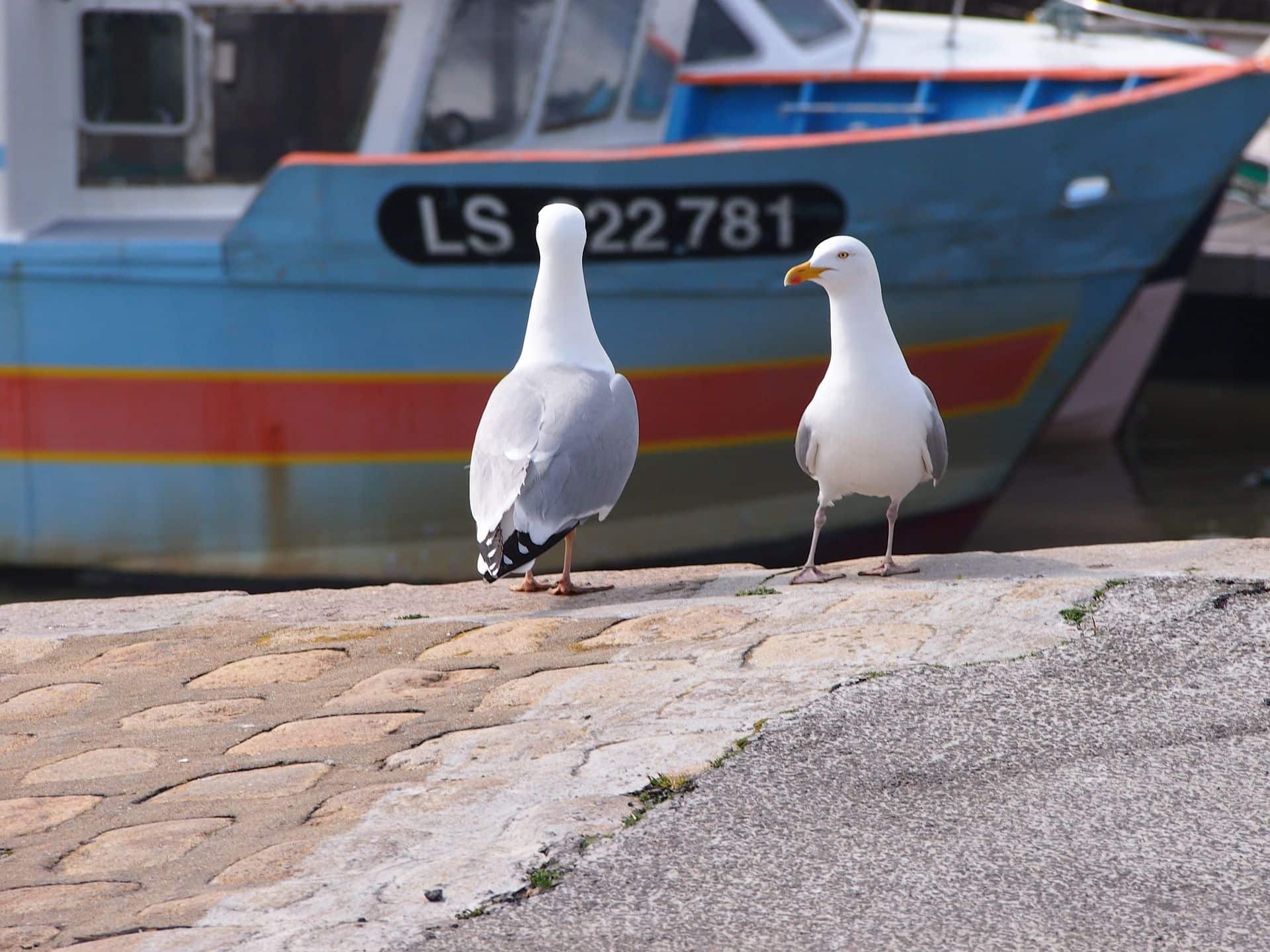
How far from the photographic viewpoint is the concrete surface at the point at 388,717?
90.7 inches

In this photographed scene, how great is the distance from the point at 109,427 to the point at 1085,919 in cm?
562

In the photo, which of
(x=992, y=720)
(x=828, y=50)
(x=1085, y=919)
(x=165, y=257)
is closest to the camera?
(x=1085, y=919)

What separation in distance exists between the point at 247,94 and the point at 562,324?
350cm

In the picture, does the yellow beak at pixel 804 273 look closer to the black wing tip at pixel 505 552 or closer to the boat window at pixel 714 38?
the black wing tip at pixel 505 552

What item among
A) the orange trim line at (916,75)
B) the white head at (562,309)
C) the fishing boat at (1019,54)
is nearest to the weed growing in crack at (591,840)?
the white head at (562,309)

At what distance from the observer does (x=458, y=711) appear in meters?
3.05

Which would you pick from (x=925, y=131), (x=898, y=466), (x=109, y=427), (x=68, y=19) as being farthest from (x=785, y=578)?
(x=68, y=19)

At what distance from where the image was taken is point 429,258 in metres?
6.59

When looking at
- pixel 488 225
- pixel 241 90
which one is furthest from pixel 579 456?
pixel 241 90

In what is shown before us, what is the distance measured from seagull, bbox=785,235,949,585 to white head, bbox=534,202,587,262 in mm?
641

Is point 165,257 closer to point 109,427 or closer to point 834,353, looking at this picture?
point 109,427

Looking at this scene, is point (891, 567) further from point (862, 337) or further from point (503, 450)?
point (503, 450)

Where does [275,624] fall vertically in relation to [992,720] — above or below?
below

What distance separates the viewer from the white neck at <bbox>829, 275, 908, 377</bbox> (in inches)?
157
